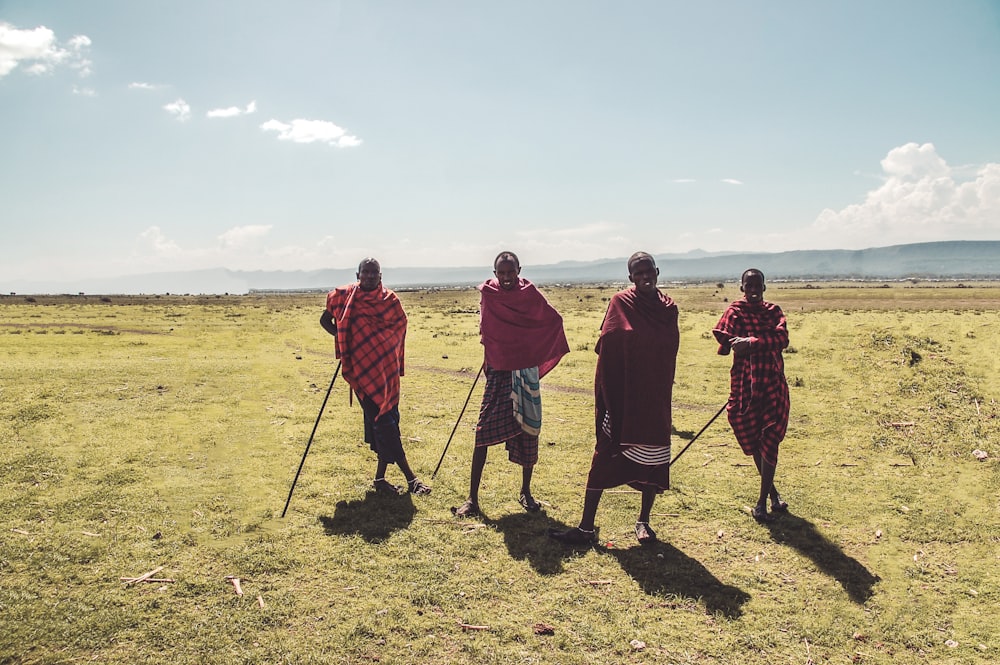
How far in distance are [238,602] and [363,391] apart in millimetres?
2854

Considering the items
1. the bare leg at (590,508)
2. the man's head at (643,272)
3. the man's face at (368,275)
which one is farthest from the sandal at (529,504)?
the man's face at (368,275)

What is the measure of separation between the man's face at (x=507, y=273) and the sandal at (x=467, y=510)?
2.72 metres

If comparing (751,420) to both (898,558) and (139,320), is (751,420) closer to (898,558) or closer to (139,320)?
(898,558)

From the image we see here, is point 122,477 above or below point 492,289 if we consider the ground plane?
below

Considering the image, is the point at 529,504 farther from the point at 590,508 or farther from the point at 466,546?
the point at 466,546

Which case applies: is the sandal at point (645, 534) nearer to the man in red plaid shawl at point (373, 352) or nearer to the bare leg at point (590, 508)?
A: the bare leg at point (590, 508)

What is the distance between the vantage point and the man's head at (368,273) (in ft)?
22.7

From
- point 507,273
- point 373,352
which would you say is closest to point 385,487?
point 373,352

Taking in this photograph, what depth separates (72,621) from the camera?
4.39 meters

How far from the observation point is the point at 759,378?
6.45 metres

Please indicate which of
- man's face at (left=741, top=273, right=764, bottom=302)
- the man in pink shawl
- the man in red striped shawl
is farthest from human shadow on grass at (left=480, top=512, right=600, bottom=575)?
man's face at (left=741, top=273, right=764, bottom=302)

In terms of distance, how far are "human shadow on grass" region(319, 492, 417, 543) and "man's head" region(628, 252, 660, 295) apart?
383 cm

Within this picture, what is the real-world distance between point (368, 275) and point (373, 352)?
103 cm

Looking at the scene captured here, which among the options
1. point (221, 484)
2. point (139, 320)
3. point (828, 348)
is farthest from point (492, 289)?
point (139, 320)
